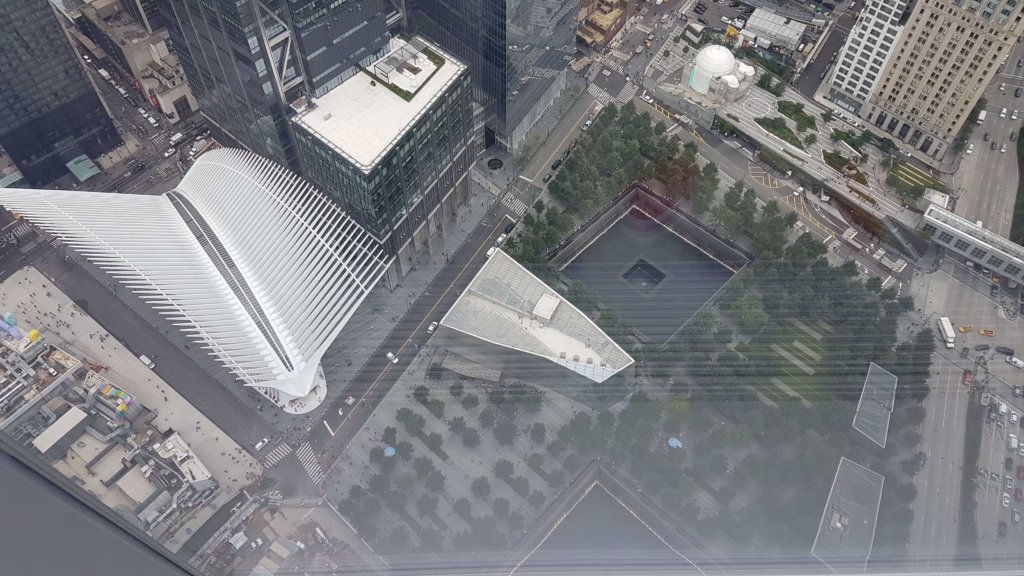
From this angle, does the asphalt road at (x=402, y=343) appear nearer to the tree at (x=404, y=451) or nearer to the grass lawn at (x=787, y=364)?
the tree at (x=404, y=451)

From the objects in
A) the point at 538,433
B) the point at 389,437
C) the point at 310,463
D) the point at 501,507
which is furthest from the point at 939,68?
the point at 310,463

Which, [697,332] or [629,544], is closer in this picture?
[629,544]

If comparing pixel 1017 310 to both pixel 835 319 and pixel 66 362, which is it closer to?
pixel 835 319

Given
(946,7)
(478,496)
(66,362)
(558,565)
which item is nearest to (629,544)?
(558,565)

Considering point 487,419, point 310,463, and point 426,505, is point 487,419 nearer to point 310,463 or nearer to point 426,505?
point 426,505

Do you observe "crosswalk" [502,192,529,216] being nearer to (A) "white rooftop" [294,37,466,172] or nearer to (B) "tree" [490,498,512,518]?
(A) "white rooftop" [294,37,466,172]

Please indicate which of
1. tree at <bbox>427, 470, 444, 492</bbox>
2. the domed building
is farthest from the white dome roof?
tree at <bbox>427, 470, 444, 492</bbox>
